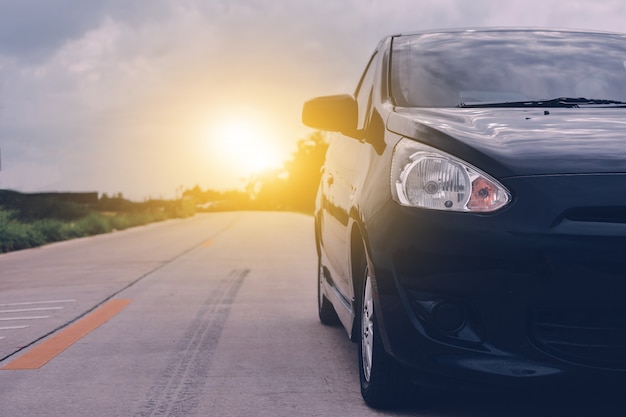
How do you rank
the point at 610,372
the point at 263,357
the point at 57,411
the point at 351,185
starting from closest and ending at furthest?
the point at 610,372 → the point at 57,411 → the point at 351,185 → the point at 263,357

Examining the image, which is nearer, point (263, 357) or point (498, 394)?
point (498, 394)

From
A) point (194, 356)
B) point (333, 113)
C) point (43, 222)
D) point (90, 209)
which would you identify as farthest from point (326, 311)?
point (90, 209)

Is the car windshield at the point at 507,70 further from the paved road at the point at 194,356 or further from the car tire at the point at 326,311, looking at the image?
the car tire at the point at 326,311

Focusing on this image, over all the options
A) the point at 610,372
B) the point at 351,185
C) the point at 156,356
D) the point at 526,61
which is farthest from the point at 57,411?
the point at 526,61

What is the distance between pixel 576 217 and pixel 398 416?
1243mm

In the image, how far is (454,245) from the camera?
357cm

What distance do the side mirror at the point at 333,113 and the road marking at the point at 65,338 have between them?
2.16m

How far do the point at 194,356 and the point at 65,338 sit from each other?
1277 millimetres

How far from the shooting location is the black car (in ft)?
11.4

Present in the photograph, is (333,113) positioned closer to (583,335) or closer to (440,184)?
(440,184)

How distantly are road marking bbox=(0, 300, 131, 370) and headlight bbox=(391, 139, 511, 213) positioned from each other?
270 cm

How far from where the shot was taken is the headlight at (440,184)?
3662mm

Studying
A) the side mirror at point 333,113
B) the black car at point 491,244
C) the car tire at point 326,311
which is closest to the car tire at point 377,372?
the black car at point 491,244

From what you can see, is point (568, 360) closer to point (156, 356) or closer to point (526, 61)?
point (526, 61)
